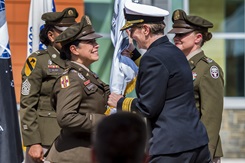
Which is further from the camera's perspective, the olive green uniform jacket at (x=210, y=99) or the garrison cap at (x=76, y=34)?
the olive green uniform jacket at (x=210, y=99)

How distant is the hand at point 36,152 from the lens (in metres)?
5.61

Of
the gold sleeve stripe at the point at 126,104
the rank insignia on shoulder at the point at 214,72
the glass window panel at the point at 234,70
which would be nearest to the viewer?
the gold sleeve stripe at the point at 126,104

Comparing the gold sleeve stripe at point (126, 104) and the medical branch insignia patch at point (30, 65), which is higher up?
the medical branch insignia patch at point (30, 65)

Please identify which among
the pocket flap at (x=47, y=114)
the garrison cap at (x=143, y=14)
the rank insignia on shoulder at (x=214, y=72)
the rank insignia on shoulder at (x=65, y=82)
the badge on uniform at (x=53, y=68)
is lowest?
the pocket flap at (x=47, y=114)

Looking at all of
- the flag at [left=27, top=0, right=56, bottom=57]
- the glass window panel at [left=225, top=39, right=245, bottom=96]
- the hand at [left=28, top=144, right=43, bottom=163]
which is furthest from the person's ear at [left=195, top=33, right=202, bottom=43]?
the glass window panel at [left=225, top=39, right=245, bottom=96]

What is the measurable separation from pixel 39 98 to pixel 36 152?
0.43 meters

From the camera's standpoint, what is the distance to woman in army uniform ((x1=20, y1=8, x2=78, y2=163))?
5.67 metres

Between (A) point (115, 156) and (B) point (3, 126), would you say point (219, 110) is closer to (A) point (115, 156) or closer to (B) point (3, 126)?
(B) point (3, 126)

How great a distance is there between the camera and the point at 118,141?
2551mm

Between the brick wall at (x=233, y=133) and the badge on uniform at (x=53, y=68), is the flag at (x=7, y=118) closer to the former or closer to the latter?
the badge on uniform at (x=53, y=68)

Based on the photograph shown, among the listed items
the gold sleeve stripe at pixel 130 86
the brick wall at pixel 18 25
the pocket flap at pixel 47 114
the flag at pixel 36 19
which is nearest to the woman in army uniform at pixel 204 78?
the gold sleeve stripe at pixel 130 86

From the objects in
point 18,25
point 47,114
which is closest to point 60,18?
point 47,114

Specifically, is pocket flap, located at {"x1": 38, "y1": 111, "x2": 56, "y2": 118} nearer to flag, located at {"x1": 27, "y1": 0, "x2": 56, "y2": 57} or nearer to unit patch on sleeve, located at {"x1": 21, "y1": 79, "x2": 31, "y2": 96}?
unit patch on sleeve, located at {"x1": 21, "y1": 79, "x2": 31, "y2": 96}

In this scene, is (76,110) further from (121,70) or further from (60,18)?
(121,70)
